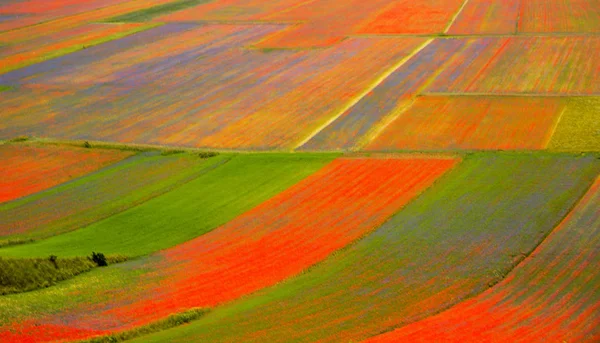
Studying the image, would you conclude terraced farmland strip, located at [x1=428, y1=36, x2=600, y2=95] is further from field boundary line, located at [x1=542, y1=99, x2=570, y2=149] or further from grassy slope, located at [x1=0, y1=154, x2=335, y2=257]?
grassy slope, located at [x1=0, y1=154, x2=335, y2=257]

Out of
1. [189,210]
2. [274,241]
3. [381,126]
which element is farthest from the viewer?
[381,126]

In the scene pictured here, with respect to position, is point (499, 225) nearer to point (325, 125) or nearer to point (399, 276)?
point (399, 276)

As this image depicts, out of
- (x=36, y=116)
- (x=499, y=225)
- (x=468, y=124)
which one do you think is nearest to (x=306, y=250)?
(x=499, y=225)

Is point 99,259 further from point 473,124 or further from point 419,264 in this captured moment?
point 473,124

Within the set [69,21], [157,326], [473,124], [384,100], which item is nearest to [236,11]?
[69,21]

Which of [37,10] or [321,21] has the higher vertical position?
[37,10]

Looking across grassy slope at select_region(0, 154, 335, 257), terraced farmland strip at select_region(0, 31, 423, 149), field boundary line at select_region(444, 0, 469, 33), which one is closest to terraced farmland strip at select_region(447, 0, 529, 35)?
field boundary line at select_region(444, 0, 469, 33)
